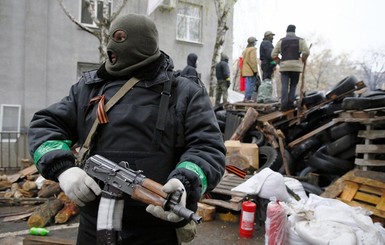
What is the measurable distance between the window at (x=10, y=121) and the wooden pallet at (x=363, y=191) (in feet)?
31.4

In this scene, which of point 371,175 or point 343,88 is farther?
point 343,88

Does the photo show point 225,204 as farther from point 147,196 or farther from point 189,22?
point 189,22

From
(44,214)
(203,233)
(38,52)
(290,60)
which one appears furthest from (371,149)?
(38,52)

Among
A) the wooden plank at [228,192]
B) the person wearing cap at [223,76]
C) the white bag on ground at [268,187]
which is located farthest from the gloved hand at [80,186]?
the person wearing cap at [223,76]

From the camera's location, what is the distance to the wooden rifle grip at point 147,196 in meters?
1.47

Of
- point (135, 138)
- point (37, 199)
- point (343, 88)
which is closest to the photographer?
point (135, 138)

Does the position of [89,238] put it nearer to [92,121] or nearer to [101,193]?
[101,193]

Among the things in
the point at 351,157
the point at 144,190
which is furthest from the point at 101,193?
the point at 351,157

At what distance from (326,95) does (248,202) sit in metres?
3.89

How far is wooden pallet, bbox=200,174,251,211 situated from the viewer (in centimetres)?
475

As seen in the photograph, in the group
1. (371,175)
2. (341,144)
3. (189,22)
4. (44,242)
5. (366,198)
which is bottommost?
(44,242)

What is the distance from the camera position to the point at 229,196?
5.18 meters

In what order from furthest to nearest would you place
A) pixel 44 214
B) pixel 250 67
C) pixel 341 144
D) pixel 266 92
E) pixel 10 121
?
1. pixel 10 121
2. pixel 250 67
3. pixel 266 92
4. pixel 341 144
5. pixel 44 214

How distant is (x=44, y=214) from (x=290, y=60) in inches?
208
